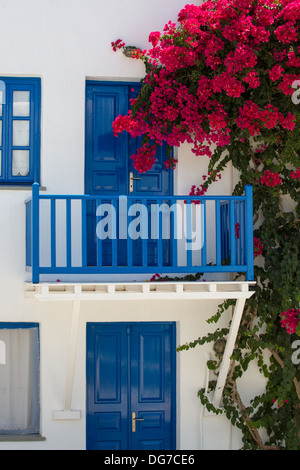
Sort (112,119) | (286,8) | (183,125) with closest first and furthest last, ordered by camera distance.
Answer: (286,8) → (183,125) → (112,119)

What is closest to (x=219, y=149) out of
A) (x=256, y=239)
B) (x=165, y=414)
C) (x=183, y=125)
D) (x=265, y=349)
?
(x=183, y=125)

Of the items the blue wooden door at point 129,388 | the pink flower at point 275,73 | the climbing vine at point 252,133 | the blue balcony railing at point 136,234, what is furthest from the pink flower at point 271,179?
the blue wooden door at point 129,388

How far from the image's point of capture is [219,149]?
27.1 ft

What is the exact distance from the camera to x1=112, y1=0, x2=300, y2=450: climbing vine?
7547mm

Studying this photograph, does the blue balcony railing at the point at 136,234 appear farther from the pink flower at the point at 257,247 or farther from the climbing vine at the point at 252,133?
the climbing vine at the point at 252,133

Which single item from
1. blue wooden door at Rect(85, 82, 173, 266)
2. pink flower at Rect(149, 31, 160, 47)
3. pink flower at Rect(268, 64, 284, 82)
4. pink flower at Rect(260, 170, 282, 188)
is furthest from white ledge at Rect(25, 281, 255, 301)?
pink flower at Rect(149, 31, 160, 47)

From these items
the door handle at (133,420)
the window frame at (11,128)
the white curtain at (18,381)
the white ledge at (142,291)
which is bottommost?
the door handle at (133,420)

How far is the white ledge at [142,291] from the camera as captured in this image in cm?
727

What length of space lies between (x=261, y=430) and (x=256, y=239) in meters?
2.17

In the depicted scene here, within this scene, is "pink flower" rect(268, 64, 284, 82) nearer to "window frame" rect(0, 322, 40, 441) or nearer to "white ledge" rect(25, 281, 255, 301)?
"white ledge" rect(25, 281, 255, 301)

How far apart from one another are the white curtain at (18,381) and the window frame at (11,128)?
173 cm

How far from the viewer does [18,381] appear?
8250 mm

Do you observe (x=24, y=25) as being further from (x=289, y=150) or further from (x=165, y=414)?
(x=165, y=414)

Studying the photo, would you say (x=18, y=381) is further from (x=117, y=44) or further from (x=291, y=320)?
(x=117, y=44)
